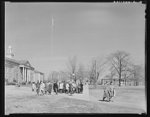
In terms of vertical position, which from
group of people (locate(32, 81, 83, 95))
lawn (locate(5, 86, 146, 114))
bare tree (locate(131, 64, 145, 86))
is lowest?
lawn (locate(5, 86, 146, 114))

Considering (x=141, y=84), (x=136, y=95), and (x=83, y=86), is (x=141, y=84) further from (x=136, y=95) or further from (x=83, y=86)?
(x=83, y=86)

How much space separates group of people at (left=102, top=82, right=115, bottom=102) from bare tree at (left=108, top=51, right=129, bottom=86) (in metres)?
0.16

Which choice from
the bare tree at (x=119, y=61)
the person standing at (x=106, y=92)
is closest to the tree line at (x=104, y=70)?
the bare tree at (x=119, y=61)

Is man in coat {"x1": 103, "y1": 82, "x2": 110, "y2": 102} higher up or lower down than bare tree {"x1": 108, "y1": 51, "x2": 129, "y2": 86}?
lower down

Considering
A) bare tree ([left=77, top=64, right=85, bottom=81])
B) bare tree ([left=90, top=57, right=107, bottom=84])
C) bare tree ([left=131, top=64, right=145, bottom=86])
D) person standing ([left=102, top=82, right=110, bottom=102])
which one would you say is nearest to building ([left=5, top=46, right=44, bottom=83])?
bare tree ([left=77, top=64, right=85, bottom=81])

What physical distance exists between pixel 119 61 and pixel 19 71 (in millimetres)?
1209

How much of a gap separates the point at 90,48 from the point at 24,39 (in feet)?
2.62

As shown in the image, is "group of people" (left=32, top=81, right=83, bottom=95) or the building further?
"group of people" (left=32, top=81, right=83, bottom=95)

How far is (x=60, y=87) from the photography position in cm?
361

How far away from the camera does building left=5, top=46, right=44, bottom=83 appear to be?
Answer: 3.46 meters

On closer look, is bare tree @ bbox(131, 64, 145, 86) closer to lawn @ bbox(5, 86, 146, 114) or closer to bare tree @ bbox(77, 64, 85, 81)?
lawn @ bbox(5, 86, 146, 114)

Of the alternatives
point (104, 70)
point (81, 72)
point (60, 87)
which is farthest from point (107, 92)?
point (60, 87)

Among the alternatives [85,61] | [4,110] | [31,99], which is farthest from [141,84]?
[4,110]

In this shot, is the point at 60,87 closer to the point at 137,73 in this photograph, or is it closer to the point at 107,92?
the point at 107,92
